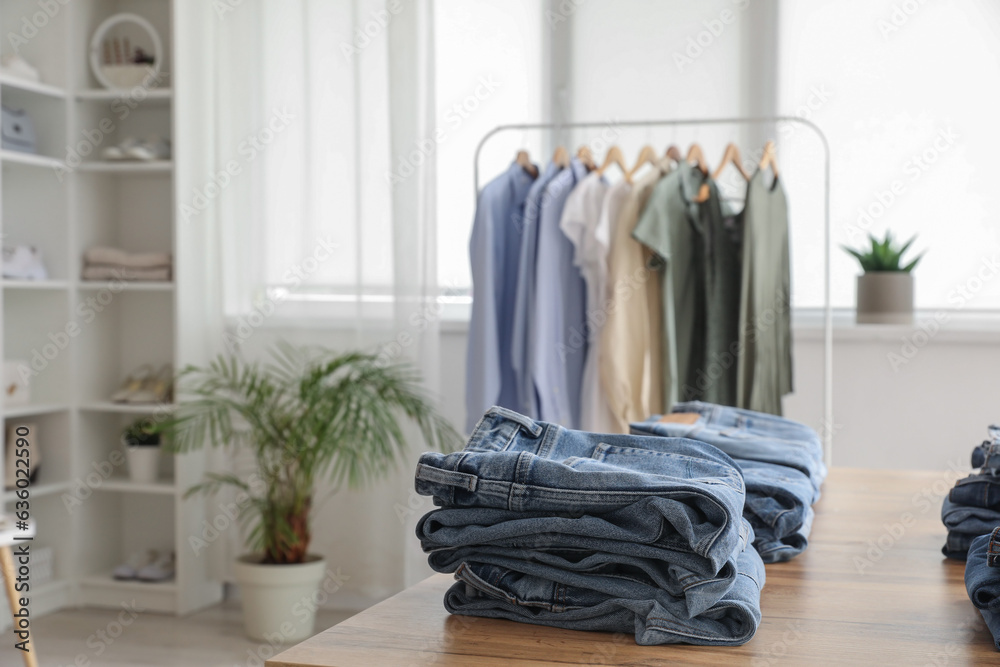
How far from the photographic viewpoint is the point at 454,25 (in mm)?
3447

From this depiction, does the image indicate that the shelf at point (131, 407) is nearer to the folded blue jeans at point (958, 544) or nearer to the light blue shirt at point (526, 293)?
the light blue shirt at point (526, 293)

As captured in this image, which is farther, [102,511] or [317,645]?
[102,511]

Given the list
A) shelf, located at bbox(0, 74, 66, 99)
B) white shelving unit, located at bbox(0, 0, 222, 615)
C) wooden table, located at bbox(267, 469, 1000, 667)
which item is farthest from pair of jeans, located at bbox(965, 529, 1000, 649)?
shelf, located at bbox(0, 74, 66, 99)

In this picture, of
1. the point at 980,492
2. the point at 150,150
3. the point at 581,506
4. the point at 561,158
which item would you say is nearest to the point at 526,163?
the point at 561,158

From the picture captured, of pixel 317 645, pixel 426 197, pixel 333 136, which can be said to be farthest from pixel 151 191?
pixel 317 645

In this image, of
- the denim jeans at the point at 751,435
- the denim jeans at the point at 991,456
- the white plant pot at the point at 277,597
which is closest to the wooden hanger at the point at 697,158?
the denim jeans at the point at 751,435

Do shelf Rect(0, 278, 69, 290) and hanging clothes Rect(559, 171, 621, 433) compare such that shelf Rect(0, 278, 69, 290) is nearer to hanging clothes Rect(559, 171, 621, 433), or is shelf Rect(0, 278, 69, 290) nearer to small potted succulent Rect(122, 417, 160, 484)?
small potted succulent Rect(122, 417, 160, 484)

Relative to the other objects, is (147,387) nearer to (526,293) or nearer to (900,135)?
(526,293)

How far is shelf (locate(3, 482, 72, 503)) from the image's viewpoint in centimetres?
317

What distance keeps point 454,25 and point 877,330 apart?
70.7 inches

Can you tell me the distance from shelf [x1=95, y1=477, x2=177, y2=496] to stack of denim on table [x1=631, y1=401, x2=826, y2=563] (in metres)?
2.43

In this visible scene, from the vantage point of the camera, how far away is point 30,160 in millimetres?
3201

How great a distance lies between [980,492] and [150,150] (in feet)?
10.1

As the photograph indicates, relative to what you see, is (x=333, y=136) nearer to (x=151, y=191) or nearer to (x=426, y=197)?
(x=426, y=197)
